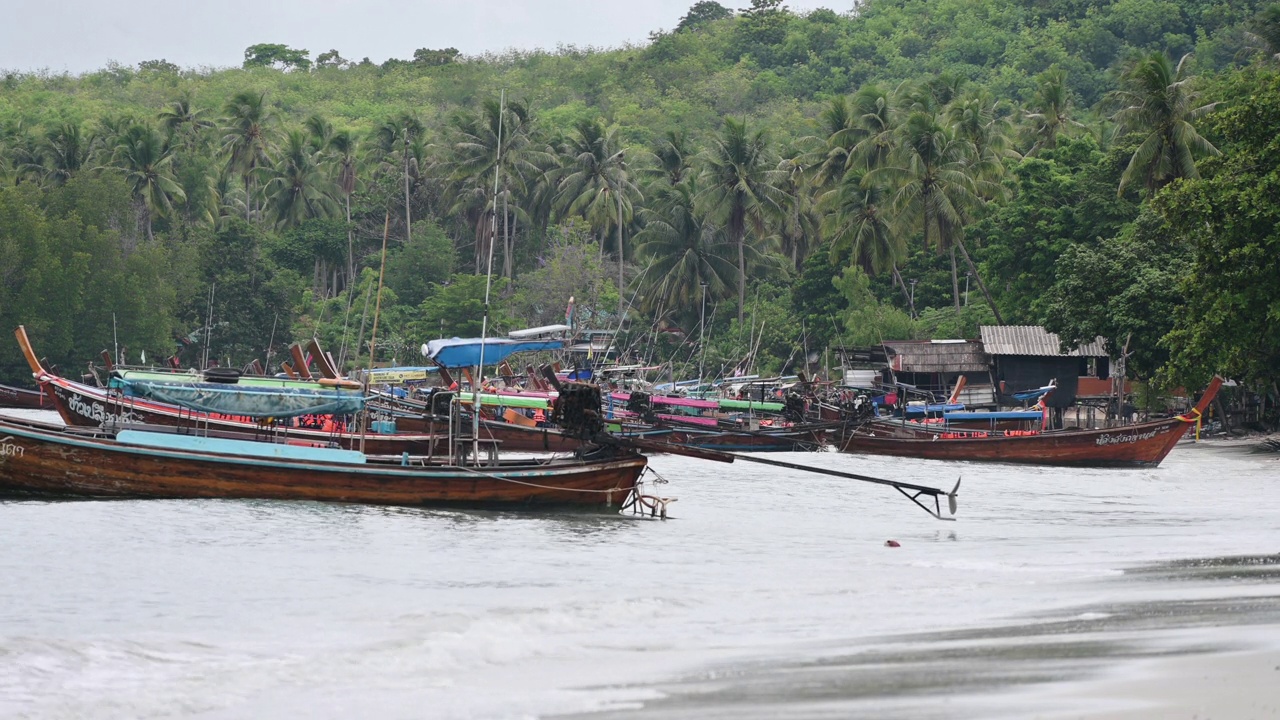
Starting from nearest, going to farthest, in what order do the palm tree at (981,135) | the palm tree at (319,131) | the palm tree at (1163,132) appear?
the palm tree at (1163,132) → the palm tree at (981,135) → the palm tree at (319,131)

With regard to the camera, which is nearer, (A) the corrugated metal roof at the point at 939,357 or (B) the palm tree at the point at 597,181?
(A) the corrugated metal roof at the point at 939,357

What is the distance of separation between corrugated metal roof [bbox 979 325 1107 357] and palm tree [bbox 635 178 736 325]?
2361cm

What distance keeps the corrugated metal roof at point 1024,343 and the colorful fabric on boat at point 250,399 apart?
3234 cm

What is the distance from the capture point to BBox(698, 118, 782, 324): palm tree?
71.1 metres

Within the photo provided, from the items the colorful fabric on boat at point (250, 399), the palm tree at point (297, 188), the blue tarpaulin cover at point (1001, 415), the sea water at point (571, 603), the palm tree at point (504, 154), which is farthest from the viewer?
the palm tree at point (297, 188)

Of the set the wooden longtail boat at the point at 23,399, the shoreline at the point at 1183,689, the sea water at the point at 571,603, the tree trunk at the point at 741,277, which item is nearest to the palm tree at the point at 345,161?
the tree trunk at the point at 741,277

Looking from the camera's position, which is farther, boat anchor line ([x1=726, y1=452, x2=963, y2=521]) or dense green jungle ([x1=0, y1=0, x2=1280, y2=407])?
dense green jungle ([x1=0, y1=0, x2=1280, y2=407])

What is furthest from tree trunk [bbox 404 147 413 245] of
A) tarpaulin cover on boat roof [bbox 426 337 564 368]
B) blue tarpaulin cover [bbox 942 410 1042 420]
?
tarpaulin cover on boat roof [bbox 426 337 564 368]

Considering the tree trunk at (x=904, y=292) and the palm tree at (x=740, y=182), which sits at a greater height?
the palm tree at (x=740, y=182)

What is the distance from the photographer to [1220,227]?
3647 centimetres

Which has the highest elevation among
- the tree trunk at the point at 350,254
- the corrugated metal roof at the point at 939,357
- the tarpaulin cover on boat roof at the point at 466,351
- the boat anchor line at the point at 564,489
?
the tree trunk at the point at 350,254

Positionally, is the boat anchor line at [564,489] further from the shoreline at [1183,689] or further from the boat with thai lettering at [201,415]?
the shoreline at [1183,689]

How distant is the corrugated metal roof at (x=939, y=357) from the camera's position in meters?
52.7

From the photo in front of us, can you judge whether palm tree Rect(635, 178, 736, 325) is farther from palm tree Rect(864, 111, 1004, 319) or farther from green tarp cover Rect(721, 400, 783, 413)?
green tarp cover Rect(721, 400, 783, 413)
